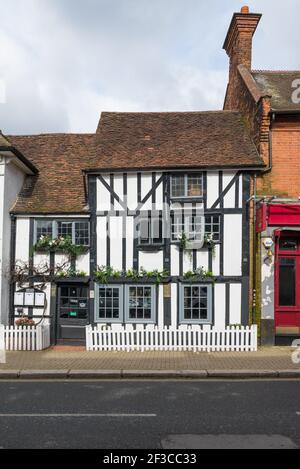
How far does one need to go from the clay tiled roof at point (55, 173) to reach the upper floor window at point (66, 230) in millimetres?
420

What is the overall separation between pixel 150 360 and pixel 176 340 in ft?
5.35

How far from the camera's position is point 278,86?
16.0 metres

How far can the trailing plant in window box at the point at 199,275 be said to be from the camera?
13383 millimetres

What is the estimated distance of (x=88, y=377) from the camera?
386 inches

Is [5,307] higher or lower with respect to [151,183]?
lower

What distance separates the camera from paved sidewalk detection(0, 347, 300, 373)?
10.4 m

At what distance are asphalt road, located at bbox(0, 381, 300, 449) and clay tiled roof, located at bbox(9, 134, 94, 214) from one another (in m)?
6.75

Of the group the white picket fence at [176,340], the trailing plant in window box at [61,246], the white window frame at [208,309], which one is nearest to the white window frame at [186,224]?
the white window frame at [208,309]

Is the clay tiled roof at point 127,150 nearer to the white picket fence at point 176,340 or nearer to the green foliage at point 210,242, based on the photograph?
the green foliage at point 210,242

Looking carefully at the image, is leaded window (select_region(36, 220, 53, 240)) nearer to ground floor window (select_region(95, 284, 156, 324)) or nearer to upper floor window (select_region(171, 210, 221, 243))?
ground floor window (select_region(95, 284, 156, 324))

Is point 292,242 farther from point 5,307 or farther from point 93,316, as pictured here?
point 5,307

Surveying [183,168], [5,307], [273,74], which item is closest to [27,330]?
[5,307]

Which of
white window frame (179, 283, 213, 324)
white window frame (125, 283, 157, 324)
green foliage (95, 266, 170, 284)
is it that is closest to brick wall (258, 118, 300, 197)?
white window frame (179, 283, 213, 324)
